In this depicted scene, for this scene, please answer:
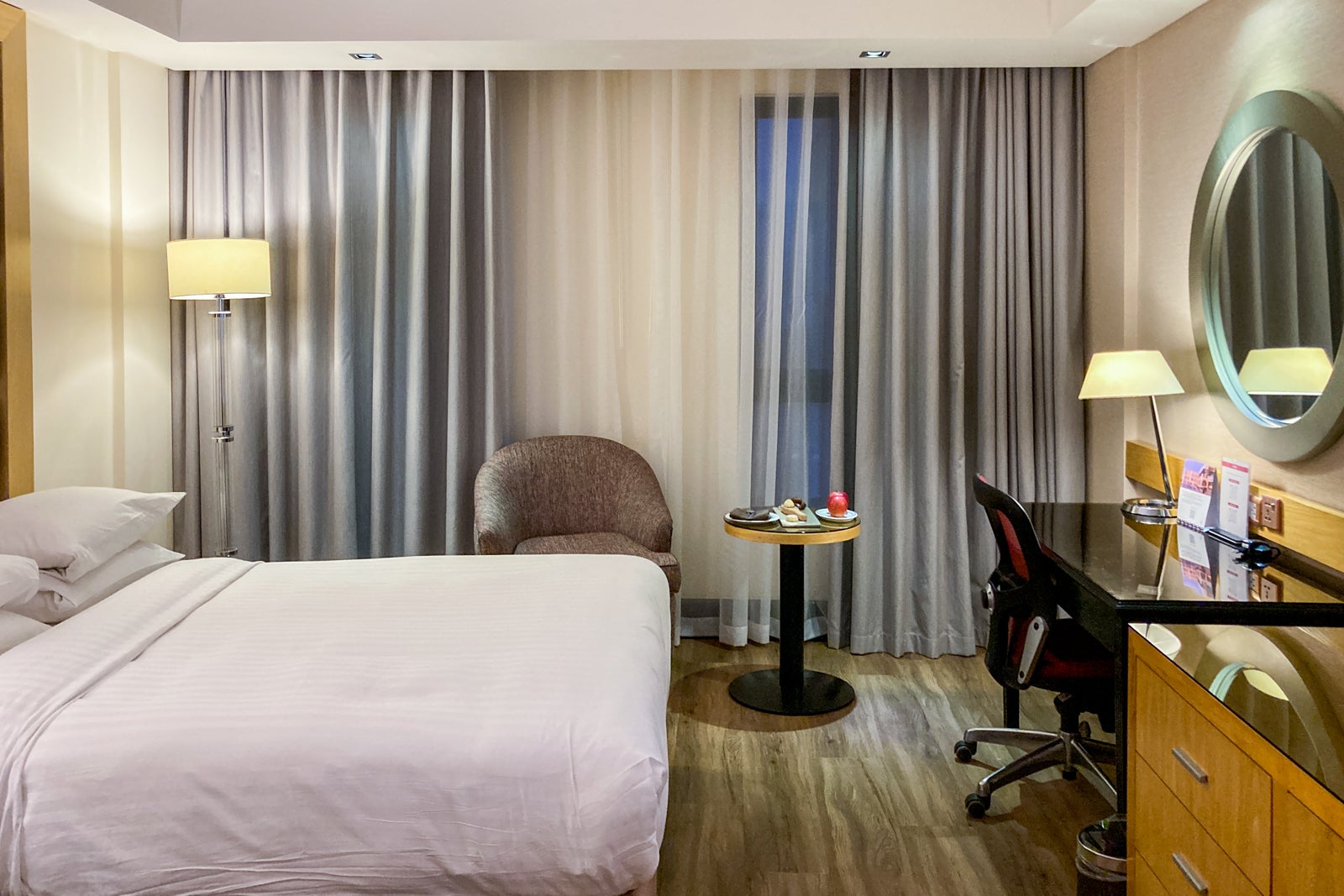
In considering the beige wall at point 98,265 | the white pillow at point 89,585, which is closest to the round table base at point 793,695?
the white pillow at point 89,585

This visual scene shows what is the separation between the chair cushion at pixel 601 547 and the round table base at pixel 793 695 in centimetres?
47

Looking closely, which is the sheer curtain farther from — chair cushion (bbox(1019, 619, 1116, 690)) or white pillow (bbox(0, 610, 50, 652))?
white pillow (bbox(0, 610, 50, 652))

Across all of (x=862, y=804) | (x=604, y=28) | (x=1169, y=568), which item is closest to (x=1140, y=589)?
(x=1169, y=568)

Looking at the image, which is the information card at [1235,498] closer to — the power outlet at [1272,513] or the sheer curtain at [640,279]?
the power outlet at [1272,513]

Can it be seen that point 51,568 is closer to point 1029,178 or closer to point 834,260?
point 834,260

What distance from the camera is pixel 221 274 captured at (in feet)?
13.9

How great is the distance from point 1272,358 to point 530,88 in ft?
10.6

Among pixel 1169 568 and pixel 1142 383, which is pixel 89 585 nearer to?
pixel 1169 568

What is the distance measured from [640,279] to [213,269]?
180 cm

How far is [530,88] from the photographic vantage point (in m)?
4.82

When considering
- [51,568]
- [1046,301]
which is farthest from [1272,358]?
[51,568]

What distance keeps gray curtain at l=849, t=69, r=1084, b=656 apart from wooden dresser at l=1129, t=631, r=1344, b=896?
2301 mm

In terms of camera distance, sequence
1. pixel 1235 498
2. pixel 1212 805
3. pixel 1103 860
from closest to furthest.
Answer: pixel 1212 805
pixel 1103 860
pixel 1235 498

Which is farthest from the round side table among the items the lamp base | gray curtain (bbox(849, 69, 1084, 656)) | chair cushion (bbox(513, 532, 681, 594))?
the lamp base
